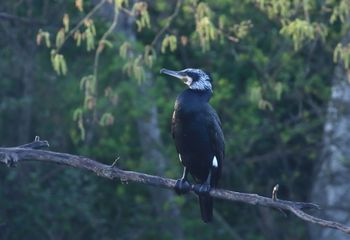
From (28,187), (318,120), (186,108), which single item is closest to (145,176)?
(186,108)

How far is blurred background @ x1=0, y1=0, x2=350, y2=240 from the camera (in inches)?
429

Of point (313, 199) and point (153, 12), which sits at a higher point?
point (153, 12)

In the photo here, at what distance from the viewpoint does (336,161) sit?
37.0 ft

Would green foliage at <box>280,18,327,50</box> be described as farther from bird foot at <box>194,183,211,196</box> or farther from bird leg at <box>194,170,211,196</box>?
bird foot at <box>194,183,211,196</box>

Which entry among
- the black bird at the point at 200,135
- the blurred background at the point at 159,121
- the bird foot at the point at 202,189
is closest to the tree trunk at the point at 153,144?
the blurred background at the point at 159,121

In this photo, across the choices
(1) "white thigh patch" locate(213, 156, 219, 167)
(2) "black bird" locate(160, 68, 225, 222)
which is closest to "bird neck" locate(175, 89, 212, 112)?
(2) "black bird" locate(160, 68, 225, 222)

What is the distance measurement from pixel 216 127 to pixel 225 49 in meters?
4.52

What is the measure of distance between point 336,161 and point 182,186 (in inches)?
189

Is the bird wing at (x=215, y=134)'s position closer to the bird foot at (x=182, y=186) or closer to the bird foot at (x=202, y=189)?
the bird foot at (x=202, y=189)

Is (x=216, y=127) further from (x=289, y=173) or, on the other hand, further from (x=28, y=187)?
(x=289, y=173)

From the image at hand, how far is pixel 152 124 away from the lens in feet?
37.8

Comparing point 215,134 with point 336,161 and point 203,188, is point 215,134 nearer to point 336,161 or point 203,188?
point 203,188

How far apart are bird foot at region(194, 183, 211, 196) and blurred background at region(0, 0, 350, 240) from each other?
3.51 meters

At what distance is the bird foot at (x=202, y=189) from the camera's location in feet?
22.4
